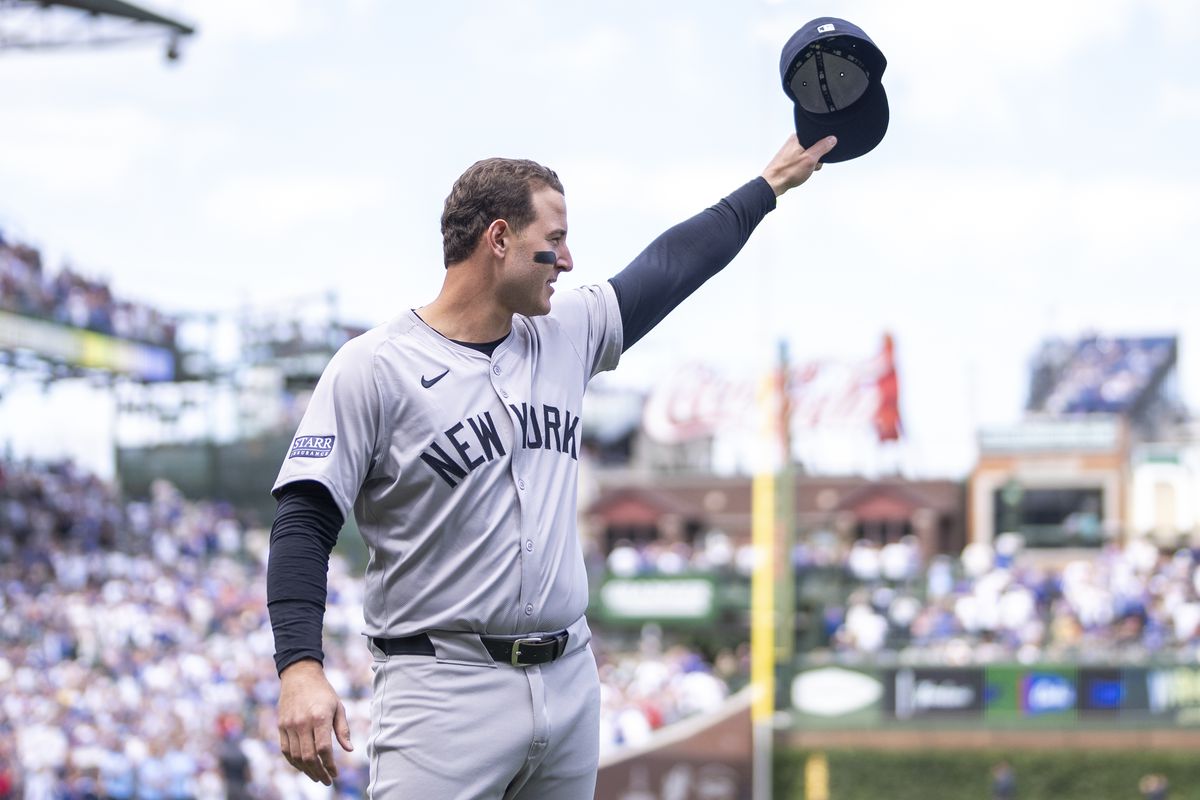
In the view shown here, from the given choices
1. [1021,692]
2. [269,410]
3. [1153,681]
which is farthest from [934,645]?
[269,410]

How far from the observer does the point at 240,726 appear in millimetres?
17078

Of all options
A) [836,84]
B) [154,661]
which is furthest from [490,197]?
[154,661]

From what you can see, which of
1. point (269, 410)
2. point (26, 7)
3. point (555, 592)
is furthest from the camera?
point (269, 410)

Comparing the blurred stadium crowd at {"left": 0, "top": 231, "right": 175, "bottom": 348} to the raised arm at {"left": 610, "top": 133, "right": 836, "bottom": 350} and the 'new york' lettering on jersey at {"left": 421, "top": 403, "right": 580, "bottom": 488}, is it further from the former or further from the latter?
the 'new york' lettering on jersey at {"left": 421, "top": 403, "right": 580, "bottom": 488}

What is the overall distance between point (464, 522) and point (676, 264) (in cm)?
80

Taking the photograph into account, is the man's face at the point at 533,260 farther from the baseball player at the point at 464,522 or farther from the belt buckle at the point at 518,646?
the belt buckle at the point at 518,646

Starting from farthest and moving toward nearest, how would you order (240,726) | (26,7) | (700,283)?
(26,7)
(240,726)
(700,283)

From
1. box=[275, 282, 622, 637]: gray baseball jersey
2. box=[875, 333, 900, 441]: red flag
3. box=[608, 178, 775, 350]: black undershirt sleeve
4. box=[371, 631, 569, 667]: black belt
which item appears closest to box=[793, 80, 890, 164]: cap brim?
box=[608, 178, 775, 350]: black undershirt sleeve

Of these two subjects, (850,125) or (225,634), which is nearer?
(850,125)

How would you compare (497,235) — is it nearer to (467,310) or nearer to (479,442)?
(467,310)

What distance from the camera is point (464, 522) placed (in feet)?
9.53

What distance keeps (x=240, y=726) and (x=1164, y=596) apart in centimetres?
1243

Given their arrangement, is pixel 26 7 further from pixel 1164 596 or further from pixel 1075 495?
pixel 1075 495

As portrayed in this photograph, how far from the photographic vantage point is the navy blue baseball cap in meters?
3.50
